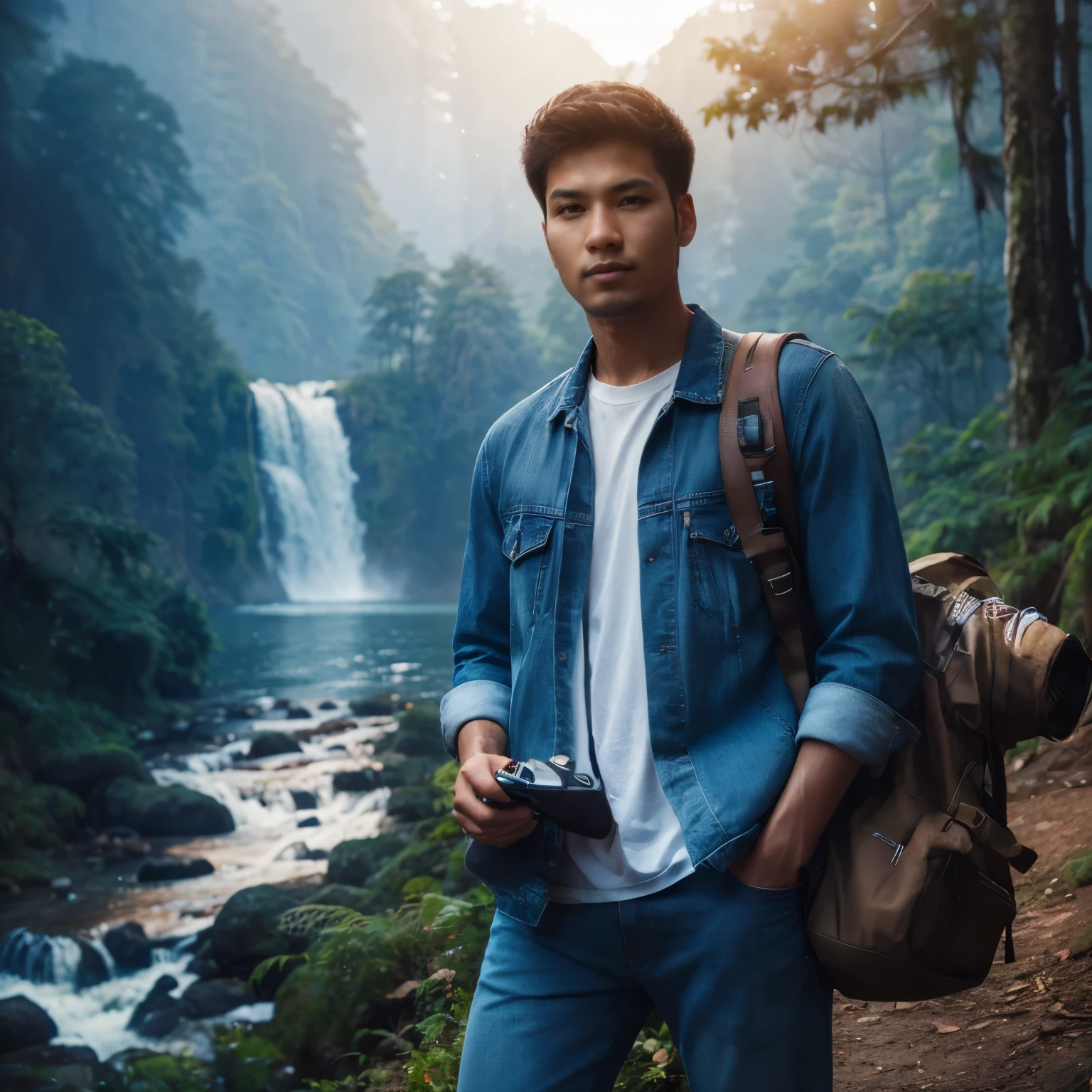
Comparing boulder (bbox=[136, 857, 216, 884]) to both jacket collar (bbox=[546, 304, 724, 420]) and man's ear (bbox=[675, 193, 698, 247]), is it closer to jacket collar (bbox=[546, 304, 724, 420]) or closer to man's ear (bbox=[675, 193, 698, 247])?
jacket collar (bbox=[546, 304, 724, 420])

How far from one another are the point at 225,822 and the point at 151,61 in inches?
640

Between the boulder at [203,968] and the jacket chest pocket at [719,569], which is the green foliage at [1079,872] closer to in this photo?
the jacket chest pocket at [719,569]

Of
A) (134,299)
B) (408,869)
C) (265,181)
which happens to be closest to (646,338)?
(408,869)

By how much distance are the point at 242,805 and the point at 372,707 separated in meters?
3.31

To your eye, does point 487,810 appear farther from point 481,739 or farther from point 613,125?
point 613,125

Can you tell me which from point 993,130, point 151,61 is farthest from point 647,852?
point 993,130

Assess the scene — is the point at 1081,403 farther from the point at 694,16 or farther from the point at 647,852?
the point at 694,16

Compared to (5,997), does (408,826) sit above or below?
above

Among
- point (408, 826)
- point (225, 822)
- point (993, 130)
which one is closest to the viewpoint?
point (408, 826)

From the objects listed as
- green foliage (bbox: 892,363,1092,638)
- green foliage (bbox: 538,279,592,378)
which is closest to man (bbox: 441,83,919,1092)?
green foliage (bbox: 892,363,1092,638)

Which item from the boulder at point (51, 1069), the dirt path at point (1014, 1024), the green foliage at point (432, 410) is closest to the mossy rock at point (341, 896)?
the boulder at point (51, 1069)

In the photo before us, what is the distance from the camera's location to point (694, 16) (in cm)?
2122

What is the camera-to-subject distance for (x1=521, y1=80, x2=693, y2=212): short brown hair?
1.32 meters

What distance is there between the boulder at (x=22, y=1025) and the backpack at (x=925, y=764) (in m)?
6.98
